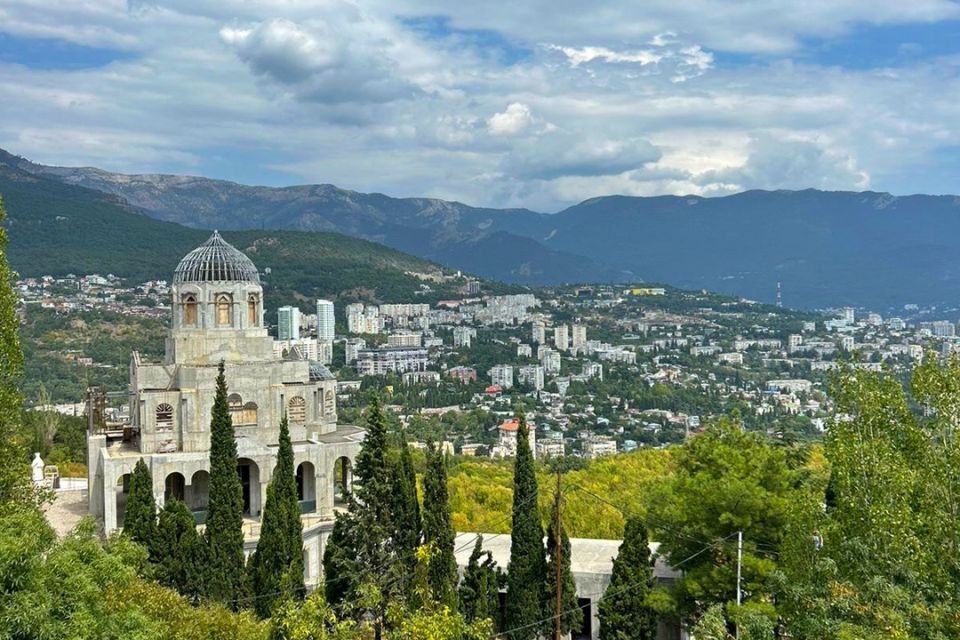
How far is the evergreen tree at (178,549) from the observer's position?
2192 cm

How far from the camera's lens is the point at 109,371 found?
243 ft

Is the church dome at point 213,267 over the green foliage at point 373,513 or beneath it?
over

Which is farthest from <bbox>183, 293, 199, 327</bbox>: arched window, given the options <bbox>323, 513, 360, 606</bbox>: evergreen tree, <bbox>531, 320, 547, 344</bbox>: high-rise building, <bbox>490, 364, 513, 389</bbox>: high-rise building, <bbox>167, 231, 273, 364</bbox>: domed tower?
<bbox>531, 320, 547, 344</bbox>: high-rise building

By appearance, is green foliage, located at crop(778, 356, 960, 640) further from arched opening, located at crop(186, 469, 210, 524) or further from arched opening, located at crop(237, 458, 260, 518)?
arched opening, located at crop(186, 469, 210, 524)

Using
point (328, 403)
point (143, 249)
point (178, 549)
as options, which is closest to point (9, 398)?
point (178, 549)

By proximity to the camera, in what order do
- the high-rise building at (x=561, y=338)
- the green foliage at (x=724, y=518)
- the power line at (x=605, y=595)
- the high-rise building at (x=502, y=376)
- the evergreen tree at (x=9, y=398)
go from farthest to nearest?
the high-rise building at (x=561, y=338) → the high-rise building at (x=502, y=376) → the power line at (x=605, y=595) → the green foliage at (x=724, y=518) → the evergreen tree at (x=9, y=398)

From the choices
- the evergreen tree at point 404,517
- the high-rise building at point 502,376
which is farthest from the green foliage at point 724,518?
the high-rise building at point 502,376

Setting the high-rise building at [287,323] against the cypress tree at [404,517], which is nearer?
the cypress tree at [404,517]

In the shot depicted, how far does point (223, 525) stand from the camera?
74.0 feet

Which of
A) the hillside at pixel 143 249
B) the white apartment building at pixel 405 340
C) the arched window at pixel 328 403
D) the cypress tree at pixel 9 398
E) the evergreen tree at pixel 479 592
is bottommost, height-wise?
the evergreen tree at pixel 479 592

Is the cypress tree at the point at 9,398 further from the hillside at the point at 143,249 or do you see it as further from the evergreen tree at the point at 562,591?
the hillside at the point at 143,249

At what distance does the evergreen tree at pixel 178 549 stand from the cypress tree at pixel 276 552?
1.39 meters

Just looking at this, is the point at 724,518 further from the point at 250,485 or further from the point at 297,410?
the point at 297,410

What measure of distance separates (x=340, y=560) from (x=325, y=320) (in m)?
94.2
